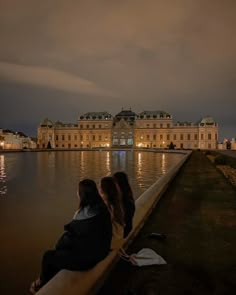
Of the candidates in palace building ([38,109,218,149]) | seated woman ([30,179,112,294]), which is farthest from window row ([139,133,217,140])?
seated woman ([30,179,112,294])

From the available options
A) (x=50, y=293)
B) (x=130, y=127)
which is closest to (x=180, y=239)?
(x=50, y=293)

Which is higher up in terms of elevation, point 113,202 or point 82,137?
point 82,137

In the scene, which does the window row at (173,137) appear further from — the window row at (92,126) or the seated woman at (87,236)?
the seated woman at (87,236)

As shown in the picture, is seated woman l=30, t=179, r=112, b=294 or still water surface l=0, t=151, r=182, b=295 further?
still water surface l=0, t=151, r=182, b=295

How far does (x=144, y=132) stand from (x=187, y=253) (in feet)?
373

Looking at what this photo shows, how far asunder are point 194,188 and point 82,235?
1051cm

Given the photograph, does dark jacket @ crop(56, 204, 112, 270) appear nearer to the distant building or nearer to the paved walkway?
the paved walkway

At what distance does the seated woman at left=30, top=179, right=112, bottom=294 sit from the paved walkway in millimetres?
579

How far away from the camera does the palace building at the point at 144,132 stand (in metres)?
116

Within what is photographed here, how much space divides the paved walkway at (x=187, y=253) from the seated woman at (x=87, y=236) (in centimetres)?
58

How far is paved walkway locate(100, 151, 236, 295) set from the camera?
415 cm

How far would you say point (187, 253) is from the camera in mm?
5414

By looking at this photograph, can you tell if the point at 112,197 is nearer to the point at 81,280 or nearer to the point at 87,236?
the point at 87,236

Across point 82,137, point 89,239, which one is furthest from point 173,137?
point 89,239
